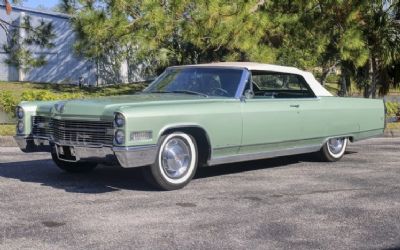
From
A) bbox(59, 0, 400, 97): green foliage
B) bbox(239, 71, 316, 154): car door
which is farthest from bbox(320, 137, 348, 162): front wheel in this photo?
bbox(59, 0, 400, 97): green foliage

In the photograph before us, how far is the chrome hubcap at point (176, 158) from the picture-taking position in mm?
6594

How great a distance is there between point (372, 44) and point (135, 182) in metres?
11.2

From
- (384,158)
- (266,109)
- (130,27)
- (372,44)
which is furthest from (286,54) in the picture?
(266,109)

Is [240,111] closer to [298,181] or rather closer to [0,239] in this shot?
[298,181]

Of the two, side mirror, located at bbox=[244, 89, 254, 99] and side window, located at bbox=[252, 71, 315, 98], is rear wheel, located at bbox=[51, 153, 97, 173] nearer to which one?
side mirror, located at bbox=[244, 89, 254, 99]

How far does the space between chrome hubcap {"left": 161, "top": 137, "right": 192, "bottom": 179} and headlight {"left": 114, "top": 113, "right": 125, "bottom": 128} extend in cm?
65

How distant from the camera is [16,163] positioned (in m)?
8.62

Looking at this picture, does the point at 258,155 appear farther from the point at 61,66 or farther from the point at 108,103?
the point at 61,66

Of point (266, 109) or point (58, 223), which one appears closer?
point (58, 223)

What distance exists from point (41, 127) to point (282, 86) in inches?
136

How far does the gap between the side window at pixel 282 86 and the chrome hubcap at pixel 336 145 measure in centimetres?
86

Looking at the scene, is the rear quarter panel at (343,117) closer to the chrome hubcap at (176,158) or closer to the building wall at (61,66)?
the chrome hubcap at (176,158)

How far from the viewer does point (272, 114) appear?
758cm

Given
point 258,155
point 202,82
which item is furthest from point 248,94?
point 258,155
